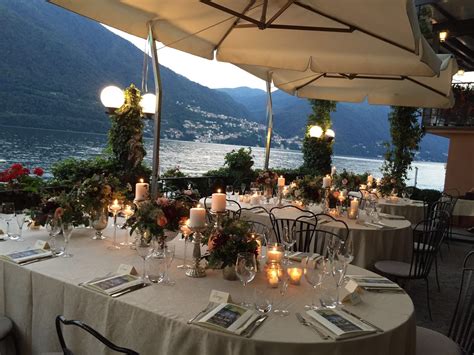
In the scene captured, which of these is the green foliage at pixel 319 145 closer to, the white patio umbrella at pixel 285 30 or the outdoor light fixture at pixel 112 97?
the white patio umbrella at pixel 285 30

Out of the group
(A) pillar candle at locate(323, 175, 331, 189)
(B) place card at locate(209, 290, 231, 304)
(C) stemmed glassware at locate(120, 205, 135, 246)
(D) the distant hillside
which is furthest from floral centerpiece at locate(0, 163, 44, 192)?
(D) the distant hillside

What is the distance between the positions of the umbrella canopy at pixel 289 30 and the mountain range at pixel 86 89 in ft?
50.8

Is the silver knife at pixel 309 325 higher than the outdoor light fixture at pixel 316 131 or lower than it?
lower

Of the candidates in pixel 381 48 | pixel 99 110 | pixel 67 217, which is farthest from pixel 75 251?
pixel 99 110

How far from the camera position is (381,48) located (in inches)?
193

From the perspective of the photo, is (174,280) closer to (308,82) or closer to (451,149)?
(308,82)

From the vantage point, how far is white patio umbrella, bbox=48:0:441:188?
3.88 m

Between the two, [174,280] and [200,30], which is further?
[200,30]

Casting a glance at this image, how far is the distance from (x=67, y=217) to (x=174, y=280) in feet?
3.48

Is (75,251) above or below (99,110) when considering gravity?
below

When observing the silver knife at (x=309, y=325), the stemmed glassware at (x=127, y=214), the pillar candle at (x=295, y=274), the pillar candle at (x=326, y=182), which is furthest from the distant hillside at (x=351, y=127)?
the silver knife at (x=309, y=325)

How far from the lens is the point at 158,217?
261 cm

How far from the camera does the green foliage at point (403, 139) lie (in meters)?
11.3

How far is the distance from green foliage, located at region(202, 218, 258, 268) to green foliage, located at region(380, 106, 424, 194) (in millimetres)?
9631
